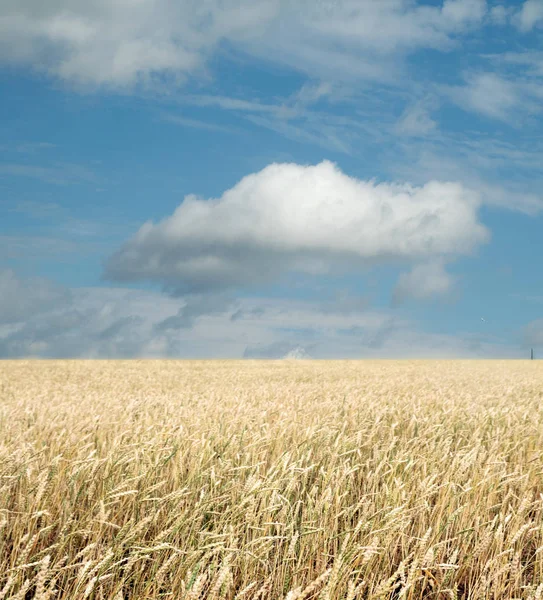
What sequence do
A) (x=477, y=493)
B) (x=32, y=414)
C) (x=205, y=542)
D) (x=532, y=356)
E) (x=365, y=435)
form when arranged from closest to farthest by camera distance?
(x=205, y=542)
(x=477, y=493)
(x=365, y=435)
(x=32, y=414)
(x=532, y=356)

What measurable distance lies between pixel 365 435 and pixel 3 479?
3.40m

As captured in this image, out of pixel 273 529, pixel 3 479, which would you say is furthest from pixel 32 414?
pixel 273 529

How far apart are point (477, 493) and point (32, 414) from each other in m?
4.91

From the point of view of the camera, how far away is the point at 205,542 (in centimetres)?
295

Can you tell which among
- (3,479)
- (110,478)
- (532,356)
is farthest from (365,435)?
(532,356)

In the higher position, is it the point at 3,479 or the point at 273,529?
the point at 3,479

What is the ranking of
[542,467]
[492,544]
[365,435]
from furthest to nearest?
[365,435]
[542,467]
[492,544]

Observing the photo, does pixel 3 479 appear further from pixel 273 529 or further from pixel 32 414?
pixel 32 414

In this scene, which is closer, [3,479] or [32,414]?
[3,479]

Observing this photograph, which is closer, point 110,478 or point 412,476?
point 110,478

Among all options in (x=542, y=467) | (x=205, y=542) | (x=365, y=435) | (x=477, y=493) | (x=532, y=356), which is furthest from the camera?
(x=532, y=356)

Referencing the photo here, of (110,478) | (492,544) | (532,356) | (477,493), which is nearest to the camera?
(492,544)

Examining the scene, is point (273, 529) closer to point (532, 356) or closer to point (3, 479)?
point (3, 479)

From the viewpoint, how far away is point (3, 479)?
3594mm
